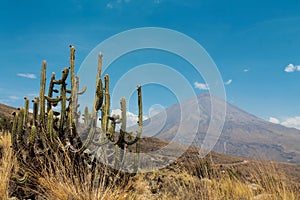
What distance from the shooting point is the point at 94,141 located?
5566mm

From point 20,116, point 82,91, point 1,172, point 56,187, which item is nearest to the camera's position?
point 56,187

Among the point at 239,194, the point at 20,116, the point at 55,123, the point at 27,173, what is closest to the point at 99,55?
the point at 55,123

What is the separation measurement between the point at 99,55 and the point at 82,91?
0.92m

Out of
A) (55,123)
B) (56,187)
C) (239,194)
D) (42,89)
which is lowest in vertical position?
(239,194)

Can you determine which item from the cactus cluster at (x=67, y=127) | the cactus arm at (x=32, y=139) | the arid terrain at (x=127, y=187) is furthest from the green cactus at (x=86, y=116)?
the arid terrain at (x=127, y=187)

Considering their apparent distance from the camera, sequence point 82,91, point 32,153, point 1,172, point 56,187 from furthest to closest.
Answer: point 82,91 → point 32,153 → point 1,172 → point 56,187

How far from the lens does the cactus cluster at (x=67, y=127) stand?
17.6 feet

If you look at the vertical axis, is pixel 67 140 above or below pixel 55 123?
below

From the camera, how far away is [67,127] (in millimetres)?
5535

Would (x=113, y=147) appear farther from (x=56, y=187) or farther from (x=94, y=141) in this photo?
(x=56, y=187)

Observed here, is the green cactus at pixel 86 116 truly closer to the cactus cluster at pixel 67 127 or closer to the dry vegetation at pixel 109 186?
the cactus cluster at pixel 67 127

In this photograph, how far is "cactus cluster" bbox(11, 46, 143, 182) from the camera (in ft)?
17.6

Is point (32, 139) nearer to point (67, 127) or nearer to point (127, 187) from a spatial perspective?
point (67, 127)

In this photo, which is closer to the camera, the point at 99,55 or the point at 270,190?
the point at 270,190
